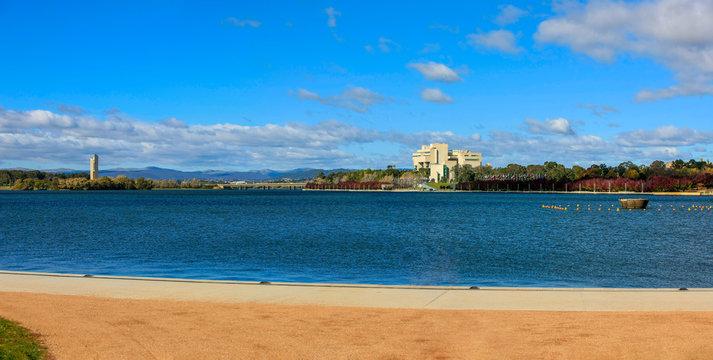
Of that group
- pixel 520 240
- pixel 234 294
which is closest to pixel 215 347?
pixel 234 294

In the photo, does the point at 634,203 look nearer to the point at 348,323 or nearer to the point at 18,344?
the point at 348,323

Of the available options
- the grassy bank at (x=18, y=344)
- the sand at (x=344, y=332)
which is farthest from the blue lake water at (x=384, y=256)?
the grassy bank at (x=18, y=344)

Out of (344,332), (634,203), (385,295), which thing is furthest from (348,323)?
(634,203)

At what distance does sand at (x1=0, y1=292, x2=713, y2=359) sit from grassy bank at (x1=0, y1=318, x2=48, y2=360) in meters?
0.23

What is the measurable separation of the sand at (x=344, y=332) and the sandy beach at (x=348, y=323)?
20 mm

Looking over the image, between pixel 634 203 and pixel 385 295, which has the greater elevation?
pixel 634 203

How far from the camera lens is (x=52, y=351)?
9172mm

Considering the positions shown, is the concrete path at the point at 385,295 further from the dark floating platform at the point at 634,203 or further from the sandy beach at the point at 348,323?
the dark floating platform at the point at 634,203

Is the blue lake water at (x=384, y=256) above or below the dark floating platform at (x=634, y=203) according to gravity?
below

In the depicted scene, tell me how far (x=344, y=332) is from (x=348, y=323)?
24.7 inches

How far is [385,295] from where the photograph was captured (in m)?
13.8

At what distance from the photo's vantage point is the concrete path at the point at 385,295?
1259 cm

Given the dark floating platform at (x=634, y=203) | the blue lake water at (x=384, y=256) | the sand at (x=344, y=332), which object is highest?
the dark floating platform at (x=634, y=203)

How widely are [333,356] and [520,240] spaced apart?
3257cm
